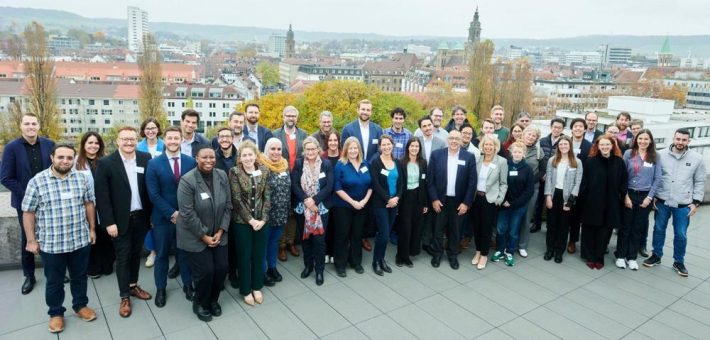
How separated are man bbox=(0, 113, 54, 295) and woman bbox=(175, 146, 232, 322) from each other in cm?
145

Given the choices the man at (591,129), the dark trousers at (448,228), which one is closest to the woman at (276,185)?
the dark trousers at (448,228)

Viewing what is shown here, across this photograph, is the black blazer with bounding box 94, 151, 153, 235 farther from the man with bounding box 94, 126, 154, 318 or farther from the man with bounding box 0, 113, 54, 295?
the man with bounding box 0, 113, 54, 295

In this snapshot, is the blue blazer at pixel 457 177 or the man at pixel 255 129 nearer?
the blue blazer at pixel 457 177

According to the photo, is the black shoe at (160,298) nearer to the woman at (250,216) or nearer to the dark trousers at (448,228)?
the woman at (250,216)

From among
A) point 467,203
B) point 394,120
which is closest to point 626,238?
point 467,203

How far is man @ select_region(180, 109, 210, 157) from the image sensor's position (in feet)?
15.1

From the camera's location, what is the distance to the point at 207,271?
370 centimetres

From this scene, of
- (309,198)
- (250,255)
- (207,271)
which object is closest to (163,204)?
(207,271)

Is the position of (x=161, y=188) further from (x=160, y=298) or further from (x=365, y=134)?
(x=365, y=134)

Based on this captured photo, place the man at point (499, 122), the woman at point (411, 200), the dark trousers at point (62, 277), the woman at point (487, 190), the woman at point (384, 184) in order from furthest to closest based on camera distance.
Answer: the man at point (499, 122) → the woman at point (487, 190) → the woman at point (411, 200) → the woman at point (384, 184) → the dark trousers at point (62, 277)

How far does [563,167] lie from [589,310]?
5.42ft

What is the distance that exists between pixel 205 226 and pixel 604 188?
4161mm

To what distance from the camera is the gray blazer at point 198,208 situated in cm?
354

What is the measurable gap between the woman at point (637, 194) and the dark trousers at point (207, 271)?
429cm
